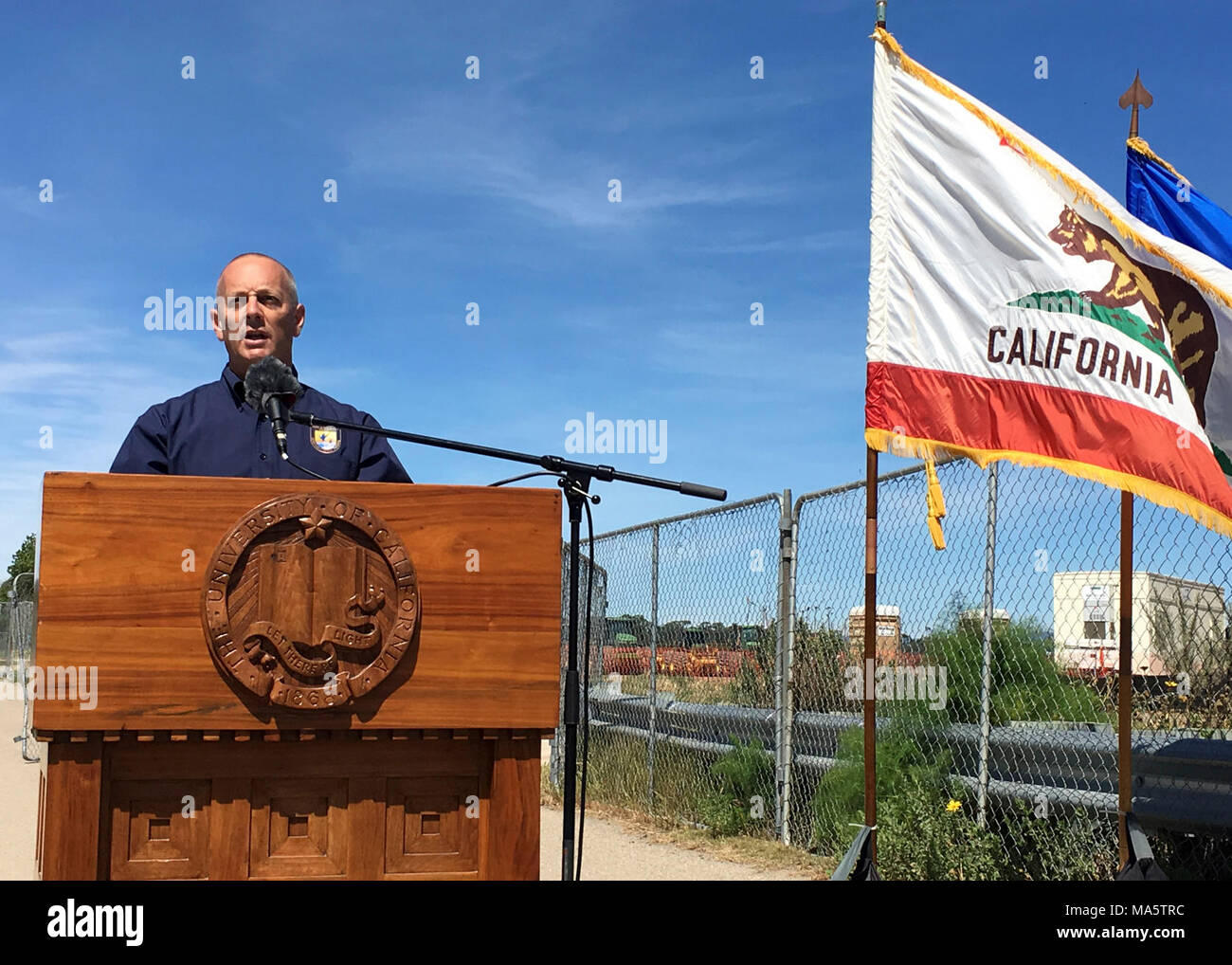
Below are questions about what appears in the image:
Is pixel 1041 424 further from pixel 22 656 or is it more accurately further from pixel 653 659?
pixel 22 656

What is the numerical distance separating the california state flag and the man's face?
7.52ft

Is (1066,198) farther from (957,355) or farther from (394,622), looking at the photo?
(394,622)

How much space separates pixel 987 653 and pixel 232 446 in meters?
4.20

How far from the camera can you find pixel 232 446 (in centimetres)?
369

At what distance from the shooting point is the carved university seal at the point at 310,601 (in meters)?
2.74

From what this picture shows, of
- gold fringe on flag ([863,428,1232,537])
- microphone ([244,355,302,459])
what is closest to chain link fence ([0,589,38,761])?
gold fringe on flag ([863,428,1232,537])

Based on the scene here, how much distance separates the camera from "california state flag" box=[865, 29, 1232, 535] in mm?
4441

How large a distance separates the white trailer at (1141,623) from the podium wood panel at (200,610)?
3609 mm

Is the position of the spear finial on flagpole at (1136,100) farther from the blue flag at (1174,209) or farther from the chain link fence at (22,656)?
the chain link fence at (22,656)

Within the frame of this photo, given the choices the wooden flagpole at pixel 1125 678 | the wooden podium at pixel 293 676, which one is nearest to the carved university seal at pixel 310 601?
the wooden podium at pixel 293 676

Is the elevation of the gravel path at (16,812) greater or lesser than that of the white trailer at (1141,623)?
lesser

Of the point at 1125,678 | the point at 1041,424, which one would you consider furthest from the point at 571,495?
the point at 1125,678

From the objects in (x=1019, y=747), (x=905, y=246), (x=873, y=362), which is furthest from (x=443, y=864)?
(x=1019, y=747)
